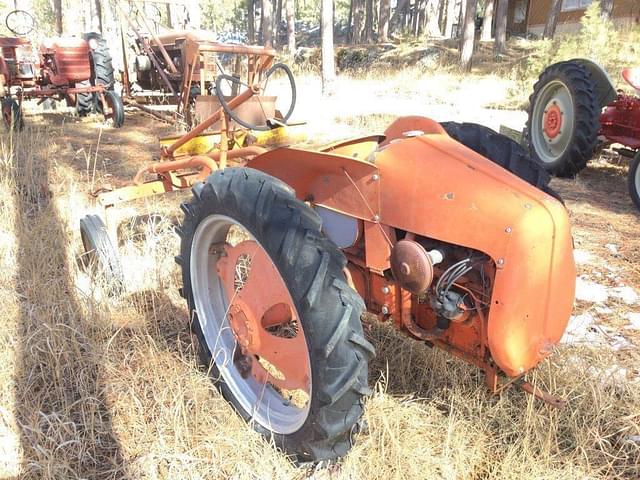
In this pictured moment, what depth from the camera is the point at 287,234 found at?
5.52 ft

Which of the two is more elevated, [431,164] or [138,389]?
[431,164]

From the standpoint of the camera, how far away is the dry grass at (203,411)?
1.91 metres

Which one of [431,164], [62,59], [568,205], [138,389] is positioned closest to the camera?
[431,164]

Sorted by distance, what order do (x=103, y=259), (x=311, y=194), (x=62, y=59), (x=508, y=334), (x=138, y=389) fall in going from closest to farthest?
(x=508, y=334)
(x=311, y=194)
(x=138, y=389)
(x=103, y=259)
(x=62, y=59)

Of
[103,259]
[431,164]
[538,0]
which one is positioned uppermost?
[538,0]

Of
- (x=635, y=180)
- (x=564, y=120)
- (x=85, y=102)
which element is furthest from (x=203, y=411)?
(x=85, y=102)

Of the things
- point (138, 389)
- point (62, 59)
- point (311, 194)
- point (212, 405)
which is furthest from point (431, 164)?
point (62, 59)

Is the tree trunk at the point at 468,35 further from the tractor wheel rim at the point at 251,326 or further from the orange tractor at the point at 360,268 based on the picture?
the tractor wheel rim at the point at 251,326

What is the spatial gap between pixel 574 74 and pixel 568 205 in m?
1.47

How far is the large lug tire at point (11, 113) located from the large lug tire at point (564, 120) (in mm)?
6744

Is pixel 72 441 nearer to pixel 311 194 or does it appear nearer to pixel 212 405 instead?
pixel 212 405

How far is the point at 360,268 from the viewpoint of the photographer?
82.2 inches

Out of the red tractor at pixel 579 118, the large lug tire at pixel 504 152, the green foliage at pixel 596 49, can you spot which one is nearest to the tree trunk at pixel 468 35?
the green foliage at pixel 596 49

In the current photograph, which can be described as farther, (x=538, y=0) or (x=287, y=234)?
(x=538, y=0)
